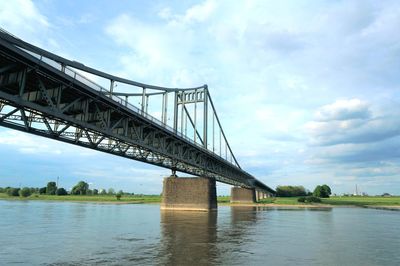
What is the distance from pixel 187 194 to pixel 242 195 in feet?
210

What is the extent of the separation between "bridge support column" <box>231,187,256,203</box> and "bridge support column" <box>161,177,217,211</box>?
59958mm

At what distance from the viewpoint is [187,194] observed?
69.9 meters

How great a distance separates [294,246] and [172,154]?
3109 cm

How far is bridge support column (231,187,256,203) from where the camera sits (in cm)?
12839

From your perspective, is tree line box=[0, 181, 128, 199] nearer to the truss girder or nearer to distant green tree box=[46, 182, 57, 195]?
distant green tree box=[46, 182, 57, 195]

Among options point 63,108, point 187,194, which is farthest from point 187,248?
point 187,194

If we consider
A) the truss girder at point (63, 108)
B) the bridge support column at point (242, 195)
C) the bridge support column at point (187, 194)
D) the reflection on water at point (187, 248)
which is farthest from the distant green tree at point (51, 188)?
the reflection on water at point (187, 248)

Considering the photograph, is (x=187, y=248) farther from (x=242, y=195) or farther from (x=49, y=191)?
(x=49, y=191)

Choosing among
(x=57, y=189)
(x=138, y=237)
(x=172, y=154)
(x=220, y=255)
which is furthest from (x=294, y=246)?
(x=57, y=189)

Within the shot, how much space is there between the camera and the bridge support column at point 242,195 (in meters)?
128

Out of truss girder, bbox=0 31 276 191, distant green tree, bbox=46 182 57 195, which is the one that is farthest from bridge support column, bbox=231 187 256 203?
distant green tree, bbox=46 182 57 195

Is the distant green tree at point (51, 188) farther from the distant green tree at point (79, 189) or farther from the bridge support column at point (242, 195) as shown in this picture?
the bridge support column at point (242, 195)

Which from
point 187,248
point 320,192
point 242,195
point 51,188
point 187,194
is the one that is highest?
point 51,188

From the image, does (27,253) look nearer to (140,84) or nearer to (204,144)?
(140,84)
